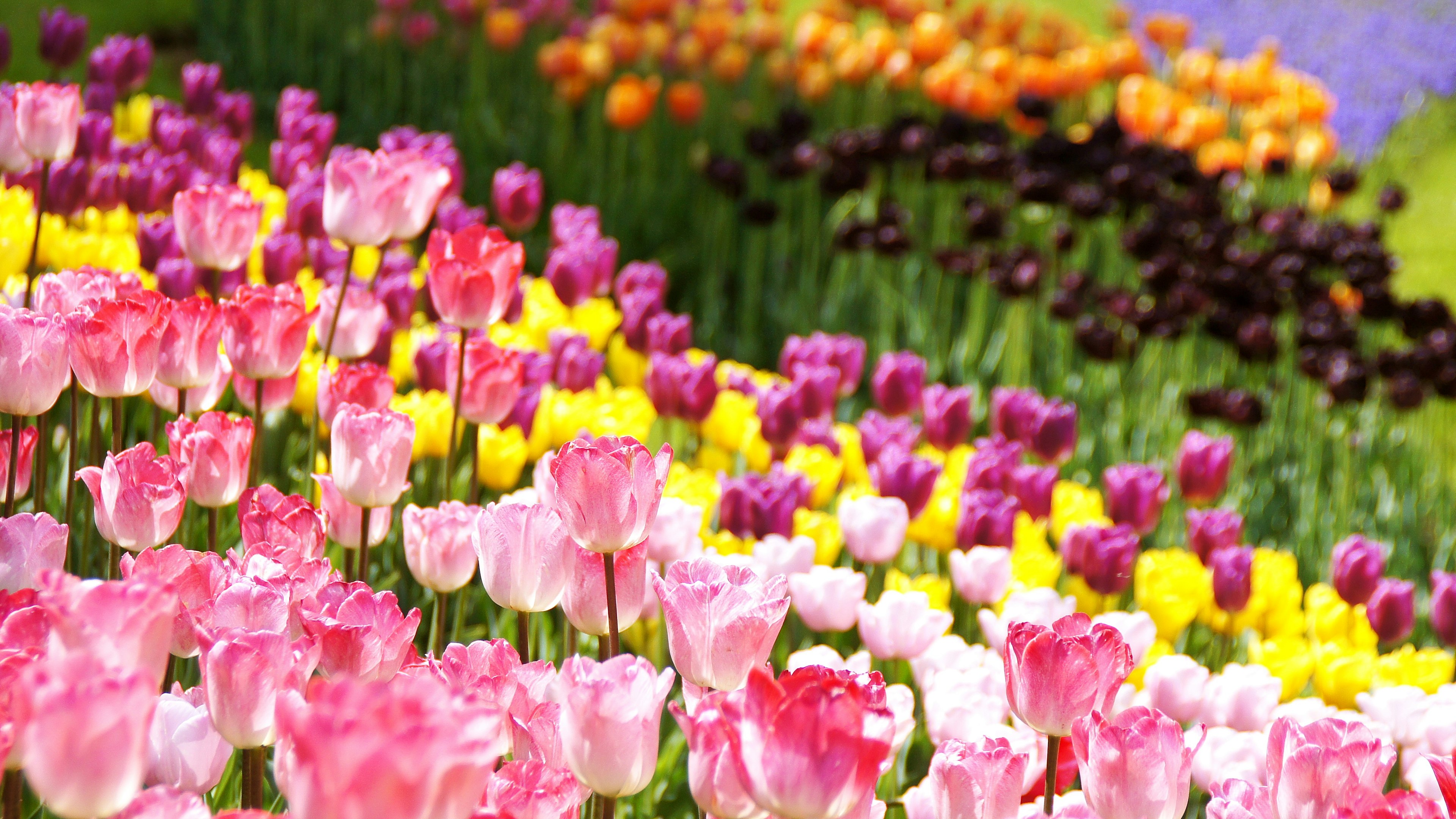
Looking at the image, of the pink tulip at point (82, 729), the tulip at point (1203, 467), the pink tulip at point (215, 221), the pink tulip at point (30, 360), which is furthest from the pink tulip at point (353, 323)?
the tulip at point (1203, 467)

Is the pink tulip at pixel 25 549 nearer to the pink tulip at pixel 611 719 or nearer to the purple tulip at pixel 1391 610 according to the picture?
the pink tulip at pixel 611 719

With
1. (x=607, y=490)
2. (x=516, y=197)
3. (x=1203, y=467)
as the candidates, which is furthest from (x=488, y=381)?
(x=1203, y=467)

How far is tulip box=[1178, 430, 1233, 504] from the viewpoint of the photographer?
2740 millimetres

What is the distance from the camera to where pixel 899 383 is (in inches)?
111

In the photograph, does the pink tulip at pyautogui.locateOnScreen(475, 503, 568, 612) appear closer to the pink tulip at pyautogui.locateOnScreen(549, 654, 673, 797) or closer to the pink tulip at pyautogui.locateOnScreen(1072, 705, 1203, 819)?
the pink tulip at pyautogui.locateOnScreen(549, 654, 673, 797)

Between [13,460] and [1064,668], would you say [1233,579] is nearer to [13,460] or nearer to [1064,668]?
[1064,668]

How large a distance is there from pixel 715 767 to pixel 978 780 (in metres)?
0.30

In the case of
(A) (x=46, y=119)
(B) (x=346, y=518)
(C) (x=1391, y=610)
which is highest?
(A) (x=46, y=119)

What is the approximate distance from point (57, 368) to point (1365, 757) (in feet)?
4.32

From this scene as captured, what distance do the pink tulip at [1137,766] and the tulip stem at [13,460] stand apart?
3.77 ft

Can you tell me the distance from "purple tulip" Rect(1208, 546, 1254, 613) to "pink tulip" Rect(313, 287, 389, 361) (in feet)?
4.70

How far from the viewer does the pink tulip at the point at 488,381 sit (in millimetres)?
1817

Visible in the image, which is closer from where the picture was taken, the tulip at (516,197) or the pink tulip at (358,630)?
the pink tulip at (358,630)

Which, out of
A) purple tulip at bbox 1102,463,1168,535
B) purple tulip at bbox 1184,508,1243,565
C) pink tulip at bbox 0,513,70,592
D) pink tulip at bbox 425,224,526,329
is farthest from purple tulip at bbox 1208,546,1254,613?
pink tulip at bbox 0,513,70,592
